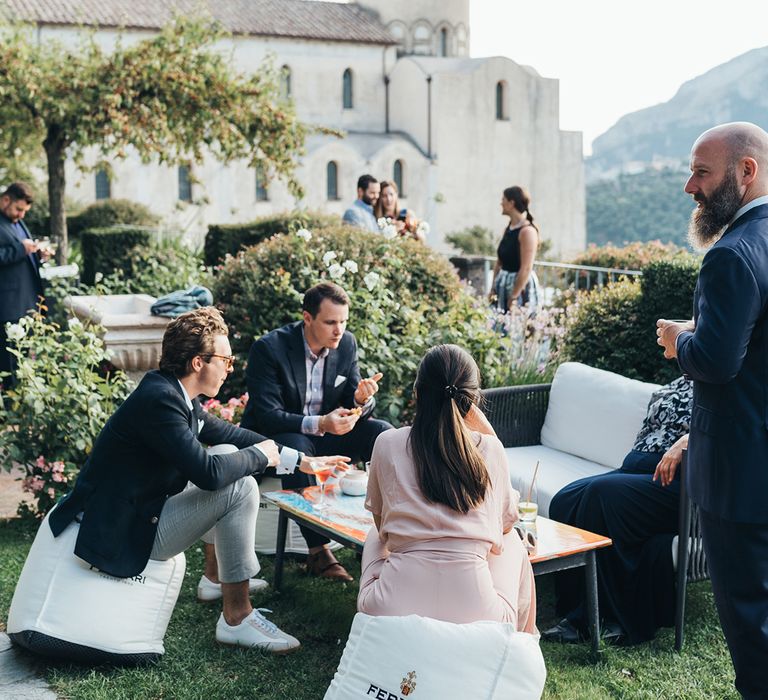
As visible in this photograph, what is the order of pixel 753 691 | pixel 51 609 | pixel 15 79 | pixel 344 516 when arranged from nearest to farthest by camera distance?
pixel 753 691 < pixel 51 609 < pixel 344 516 < pixel 15 79

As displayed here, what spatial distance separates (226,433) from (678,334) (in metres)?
2.24

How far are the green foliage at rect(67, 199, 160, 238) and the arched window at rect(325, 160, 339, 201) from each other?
12.8 m

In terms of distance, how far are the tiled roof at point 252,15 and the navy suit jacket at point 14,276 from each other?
29826mm

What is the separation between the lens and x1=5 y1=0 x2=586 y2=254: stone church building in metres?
38.9

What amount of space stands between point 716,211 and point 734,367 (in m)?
0.51

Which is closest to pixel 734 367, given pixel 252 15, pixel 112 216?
pixel 112 216

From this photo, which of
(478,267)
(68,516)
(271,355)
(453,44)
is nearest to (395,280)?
(271,355)

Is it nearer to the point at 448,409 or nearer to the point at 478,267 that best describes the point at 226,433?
the point at 448,409

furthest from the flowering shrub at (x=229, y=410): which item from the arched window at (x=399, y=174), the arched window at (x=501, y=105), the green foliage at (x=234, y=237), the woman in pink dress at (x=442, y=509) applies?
the arched window at (x=501, y=105)

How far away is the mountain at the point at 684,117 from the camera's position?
86.1 metres

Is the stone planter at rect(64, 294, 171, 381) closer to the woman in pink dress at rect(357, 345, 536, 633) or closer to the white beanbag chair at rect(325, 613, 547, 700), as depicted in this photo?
the woman in pink dress at rect(357, 345, 536, 633)

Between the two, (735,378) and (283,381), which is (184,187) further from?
(735,378)

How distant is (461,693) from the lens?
2992 millimetres

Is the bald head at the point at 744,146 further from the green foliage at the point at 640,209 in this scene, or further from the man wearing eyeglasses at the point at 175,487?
the green foliage at the point at 640,209
